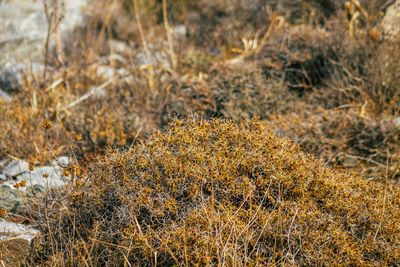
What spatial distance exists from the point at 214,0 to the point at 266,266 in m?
6.27

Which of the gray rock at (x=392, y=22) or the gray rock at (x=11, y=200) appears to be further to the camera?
the gray rock at (x=392, y=22)

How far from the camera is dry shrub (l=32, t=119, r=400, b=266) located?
202 cm

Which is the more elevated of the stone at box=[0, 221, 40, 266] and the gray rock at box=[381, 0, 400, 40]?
the gray rock at box=[381, 0, 400, 40]

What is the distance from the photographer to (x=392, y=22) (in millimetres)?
4668

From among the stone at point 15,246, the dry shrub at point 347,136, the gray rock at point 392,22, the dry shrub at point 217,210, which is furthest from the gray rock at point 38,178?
the gray rock at point 392,22

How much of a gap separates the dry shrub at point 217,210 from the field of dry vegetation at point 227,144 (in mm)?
12

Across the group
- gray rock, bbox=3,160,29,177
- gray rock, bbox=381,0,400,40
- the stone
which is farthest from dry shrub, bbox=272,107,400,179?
gray rock, bbox=3,160,29,177

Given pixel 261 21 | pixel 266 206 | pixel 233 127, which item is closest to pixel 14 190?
pixel 233 127

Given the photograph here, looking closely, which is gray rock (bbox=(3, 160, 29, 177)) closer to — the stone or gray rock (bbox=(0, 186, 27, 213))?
gray rock (bbox=(0, 186, 27, 213))

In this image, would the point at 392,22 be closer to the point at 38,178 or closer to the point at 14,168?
the point at 38,178

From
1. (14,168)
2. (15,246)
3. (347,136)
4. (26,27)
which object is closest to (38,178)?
(14,168)

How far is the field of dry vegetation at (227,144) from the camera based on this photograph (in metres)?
2.09

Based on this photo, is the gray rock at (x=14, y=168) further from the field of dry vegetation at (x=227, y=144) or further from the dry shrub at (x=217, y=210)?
the dry shrub at (x=217, y=210)

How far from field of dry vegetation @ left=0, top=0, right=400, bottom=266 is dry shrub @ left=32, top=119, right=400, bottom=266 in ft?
0.04
